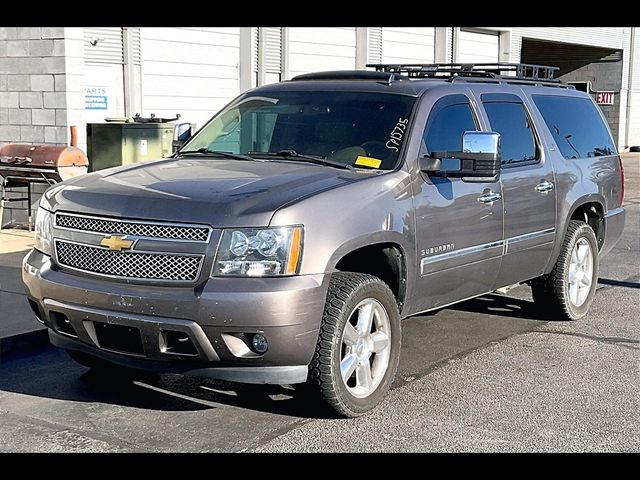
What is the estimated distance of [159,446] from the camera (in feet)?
15.1

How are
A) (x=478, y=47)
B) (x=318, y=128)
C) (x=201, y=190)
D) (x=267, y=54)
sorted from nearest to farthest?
1. (x=201, y=190)
2. (x=318, y=128)
3. (x=267, y=54)
4. (x=478, y=47)

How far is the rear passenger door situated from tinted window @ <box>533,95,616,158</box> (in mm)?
386

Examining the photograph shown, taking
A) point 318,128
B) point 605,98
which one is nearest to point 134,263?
point 318,128

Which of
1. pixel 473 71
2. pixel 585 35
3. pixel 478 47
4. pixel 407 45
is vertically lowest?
pixel 473 71

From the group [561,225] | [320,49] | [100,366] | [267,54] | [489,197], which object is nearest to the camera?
[100,366]

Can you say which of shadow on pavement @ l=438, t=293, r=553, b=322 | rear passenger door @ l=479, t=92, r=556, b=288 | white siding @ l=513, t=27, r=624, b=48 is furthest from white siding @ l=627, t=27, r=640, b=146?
rear passenger door @ l=479, t=92, r=556, b=288

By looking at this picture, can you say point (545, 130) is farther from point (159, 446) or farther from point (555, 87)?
point (159, 446)

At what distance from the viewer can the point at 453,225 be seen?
5.86 metres

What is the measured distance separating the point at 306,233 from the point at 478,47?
19.7m

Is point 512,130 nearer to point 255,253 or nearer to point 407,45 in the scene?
point 255,253

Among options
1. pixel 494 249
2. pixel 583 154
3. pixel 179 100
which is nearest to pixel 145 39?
pixel 179 100

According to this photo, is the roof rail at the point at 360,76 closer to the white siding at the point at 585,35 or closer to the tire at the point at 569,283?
the tire at the point at 569,283

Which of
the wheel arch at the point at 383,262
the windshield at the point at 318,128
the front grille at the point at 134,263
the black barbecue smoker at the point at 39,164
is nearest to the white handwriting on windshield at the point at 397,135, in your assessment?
the windshield at the point at 318,128

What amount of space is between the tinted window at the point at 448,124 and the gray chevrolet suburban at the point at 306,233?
0.01 metres
